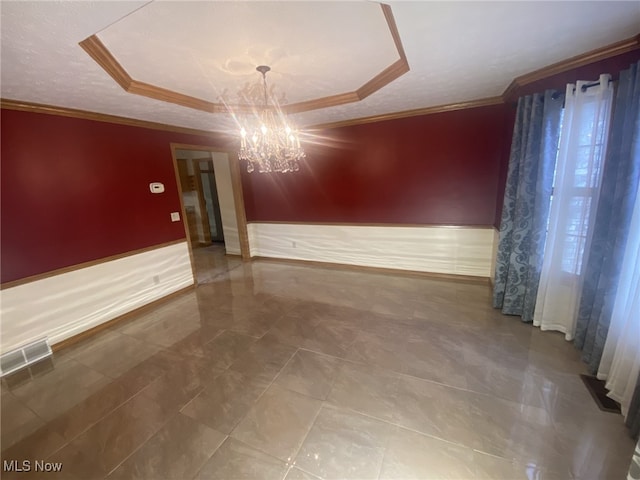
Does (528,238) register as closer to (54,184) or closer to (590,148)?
(590,148)

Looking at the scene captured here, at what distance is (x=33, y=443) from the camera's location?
1.64m

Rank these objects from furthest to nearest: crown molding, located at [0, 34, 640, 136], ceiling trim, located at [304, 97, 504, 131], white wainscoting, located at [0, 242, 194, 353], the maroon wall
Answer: the maroon wall
ceiling trim, located at [304, 97, 504, 131]
white wainscoting, located at [0, 242, 194, 353]
crown molding, located at [0, 34, 640, 136]

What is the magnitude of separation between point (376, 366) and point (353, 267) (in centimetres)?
239

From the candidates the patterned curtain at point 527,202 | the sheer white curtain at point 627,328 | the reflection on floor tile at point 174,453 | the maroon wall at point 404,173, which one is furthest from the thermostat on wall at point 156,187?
the sheer white curtain at point 627,328

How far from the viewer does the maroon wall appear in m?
3.34

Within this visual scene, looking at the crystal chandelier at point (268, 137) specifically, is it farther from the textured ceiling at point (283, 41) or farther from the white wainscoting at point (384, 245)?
the white wainscoting at point (384, 245)

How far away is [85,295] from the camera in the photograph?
2.83m

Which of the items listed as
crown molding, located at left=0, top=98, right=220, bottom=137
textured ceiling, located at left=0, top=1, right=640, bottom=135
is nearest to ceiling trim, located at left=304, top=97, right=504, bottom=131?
textured ceiling, located at left=0, top=1, right=640, bottom=135

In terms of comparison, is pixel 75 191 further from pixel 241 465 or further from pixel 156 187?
pixel 241 465

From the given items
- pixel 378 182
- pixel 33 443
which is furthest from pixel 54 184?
pixel 378 182

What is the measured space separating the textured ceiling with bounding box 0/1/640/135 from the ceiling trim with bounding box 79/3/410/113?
0.06 metres

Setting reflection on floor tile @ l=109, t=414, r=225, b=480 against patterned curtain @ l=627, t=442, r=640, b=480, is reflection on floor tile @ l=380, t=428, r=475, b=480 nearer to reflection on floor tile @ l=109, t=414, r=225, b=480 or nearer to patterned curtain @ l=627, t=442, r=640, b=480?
patterned curtain @ l=627, t=442, r=640, b=480

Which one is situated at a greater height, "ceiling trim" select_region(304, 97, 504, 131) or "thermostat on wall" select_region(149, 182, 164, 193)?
"ceiling trim" select_region(304, 97, 504, 131)

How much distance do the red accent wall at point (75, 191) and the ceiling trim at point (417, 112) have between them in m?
2.41
